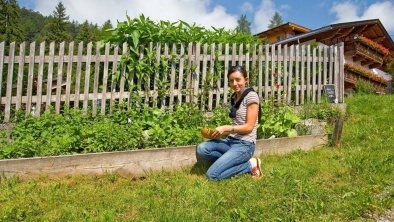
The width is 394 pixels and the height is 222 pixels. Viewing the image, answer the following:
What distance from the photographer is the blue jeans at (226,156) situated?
171 inches

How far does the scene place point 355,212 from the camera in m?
3.05

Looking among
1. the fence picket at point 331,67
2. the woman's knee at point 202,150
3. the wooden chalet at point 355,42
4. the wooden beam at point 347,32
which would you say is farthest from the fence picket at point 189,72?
Result: the wooden beam at point 347,32

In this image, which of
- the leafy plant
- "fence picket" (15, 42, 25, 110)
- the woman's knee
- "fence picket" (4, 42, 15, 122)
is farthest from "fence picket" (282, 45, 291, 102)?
"fence picket" (4, 42, 15, 122)

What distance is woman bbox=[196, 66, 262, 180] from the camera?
4367mm

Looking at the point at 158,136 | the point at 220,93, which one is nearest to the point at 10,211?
the point at 158,136

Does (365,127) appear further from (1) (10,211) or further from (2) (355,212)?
(1) (10,211)

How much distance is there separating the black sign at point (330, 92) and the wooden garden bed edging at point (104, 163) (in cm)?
479

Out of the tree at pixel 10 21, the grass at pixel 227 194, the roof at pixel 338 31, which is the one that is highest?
the tree at pixel 10 21

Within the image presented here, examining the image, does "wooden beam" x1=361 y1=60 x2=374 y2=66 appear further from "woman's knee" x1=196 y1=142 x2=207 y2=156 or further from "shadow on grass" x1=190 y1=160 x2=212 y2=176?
"woman's knee" x1=196 y1=142 x2=207 y2=156

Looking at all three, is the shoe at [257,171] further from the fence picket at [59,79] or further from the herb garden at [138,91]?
the fence picket at [59,79]

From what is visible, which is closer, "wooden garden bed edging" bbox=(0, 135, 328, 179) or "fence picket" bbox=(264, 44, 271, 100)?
"wooden garden bed edging" bbox=(0, 135, 328, 179)

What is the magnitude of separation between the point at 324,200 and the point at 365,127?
401 centimetres

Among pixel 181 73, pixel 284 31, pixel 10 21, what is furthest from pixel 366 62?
pixel 10 21

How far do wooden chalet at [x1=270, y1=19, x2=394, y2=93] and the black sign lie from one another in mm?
16330
